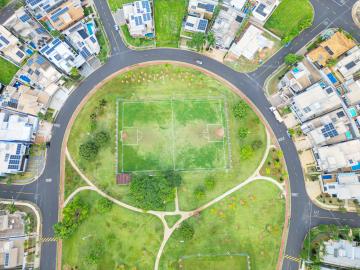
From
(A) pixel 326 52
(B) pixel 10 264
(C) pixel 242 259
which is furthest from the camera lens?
(A) pixel 326 52

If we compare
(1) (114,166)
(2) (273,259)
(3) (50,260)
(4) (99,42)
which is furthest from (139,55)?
(2) (273,259)

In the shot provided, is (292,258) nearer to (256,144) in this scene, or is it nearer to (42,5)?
(256,144)

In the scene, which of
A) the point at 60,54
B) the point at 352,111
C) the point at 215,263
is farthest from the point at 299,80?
the point at 60,54

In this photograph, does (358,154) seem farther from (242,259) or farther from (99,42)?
(99,42)

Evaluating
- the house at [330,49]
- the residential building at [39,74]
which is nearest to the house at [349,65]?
the house at [330,49]

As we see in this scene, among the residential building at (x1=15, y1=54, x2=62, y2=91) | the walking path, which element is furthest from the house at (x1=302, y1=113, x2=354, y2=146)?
the residential building at (x1=15, y1=54, x2=62, y2=91)
